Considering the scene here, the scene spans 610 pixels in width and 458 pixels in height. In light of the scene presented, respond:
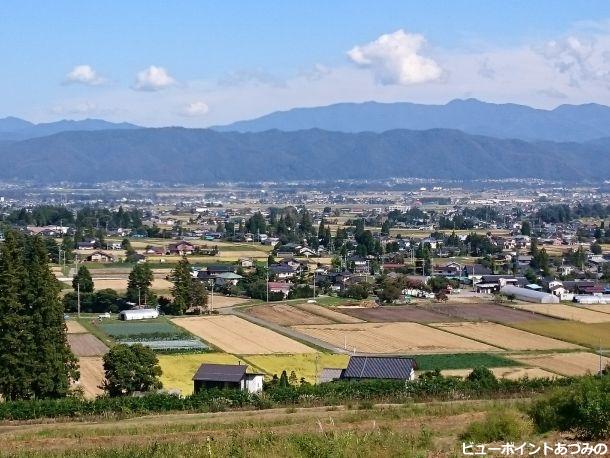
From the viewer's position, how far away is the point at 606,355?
2341 cm

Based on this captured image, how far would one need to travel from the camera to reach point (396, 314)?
32125 millimetres

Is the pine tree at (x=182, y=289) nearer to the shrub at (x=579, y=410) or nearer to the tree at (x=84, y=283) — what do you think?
the tree at (x=84, y=283)

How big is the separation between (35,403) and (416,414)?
6.23 meters

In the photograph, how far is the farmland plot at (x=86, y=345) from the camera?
77.5ft

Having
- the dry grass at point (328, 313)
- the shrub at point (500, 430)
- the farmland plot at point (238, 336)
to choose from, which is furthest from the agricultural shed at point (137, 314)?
the shrub at point (500, 430)

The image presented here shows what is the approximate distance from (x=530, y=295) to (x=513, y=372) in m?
15.9

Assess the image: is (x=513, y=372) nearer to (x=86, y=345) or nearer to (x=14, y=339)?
(x=14, y=339)

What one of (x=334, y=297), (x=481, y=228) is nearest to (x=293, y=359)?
(x=334, y=297)

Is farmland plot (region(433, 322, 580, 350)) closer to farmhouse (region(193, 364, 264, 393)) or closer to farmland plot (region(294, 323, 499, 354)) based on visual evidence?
farmland plot (region(294, 323, 499, 354))

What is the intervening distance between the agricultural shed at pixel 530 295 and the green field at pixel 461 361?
42.5 ft

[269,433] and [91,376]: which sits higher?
[269,433]

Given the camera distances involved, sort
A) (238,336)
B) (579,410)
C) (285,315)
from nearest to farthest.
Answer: (579,410) < (238,336) < (285,315)

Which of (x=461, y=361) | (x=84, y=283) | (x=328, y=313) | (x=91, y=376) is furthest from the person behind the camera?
(x=84, y=283)

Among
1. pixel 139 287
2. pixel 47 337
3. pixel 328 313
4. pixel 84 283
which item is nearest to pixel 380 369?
pixel 47 337
